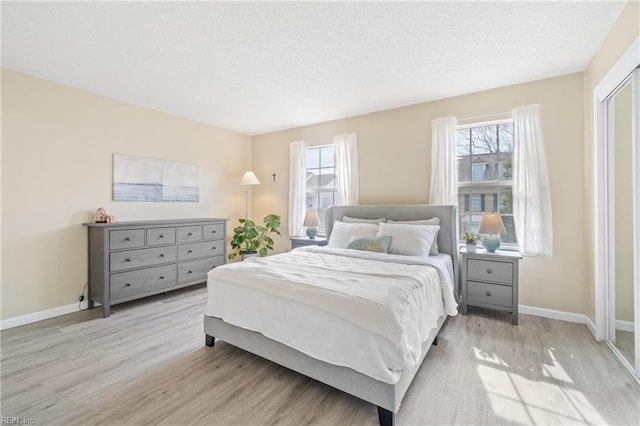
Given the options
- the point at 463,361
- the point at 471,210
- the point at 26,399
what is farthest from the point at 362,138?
the point at 26,399

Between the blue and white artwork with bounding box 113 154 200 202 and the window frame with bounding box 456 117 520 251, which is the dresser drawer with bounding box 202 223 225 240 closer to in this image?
the blue and white artwork with bounding box 113 154 200 202

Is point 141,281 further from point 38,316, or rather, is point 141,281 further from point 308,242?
point 308,242

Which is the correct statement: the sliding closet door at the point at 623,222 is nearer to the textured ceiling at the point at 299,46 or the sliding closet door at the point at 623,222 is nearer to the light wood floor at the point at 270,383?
the light wood floor at the point at 270,383

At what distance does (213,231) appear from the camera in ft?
14.3

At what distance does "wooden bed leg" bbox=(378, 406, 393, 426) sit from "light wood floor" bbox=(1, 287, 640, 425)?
0.32 ft

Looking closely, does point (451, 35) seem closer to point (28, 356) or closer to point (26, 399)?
point (26, 399)

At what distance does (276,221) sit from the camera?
4957 millimetres

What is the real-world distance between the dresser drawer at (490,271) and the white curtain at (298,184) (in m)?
2.73

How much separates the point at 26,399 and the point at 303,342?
5.90 ft

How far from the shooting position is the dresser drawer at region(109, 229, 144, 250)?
3.23 metres

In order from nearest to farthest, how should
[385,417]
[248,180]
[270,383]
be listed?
[385,417], [270,383], [248,180]

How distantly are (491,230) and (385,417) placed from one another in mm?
2301

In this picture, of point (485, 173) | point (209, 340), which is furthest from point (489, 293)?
point (209, 340)

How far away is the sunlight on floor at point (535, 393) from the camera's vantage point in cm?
163
